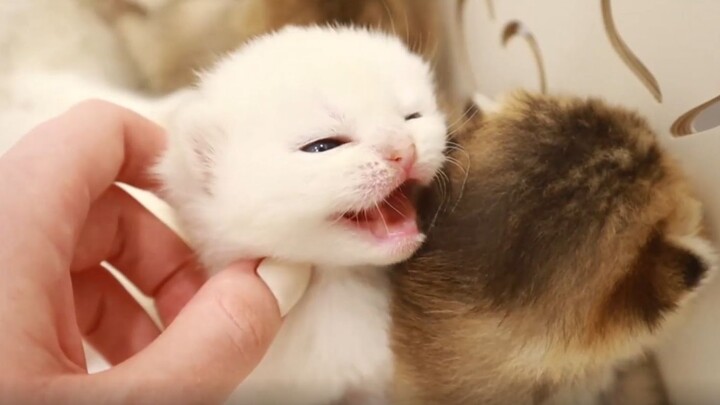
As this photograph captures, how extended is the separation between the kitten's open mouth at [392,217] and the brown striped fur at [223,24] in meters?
0.27

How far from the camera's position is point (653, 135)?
566 millimetres

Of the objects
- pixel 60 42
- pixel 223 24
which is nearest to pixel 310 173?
pixel 223 24

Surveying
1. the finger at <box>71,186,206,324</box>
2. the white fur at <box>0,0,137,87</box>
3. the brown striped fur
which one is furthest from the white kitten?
the white fur at <box>0,0,137,87</box>

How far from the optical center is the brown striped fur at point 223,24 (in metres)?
0.95

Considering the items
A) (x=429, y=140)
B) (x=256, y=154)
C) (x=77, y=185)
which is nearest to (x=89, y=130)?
(x=77, y=185)

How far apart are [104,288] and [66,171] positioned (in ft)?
0.69

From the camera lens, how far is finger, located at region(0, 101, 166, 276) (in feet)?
2.03

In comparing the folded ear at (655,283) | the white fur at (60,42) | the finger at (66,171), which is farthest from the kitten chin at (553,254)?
the white fur at (60,42)

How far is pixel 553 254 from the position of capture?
21.2 inches

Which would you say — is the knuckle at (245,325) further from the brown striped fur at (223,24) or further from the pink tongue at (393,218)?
the brown striped fur at (223,24)

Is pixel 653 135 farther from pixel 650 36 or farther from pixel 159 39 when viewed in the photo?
pixel 159 39

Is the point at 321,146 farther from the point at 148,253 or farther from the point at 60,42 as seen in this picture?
the point at 60,42

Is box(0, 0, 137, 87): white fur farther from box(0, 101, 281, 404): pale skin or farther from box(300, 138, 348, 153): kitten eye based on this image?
box(300, 138, 348, 153): kitten eye

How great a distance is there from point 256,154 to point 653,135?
12.0 inches
